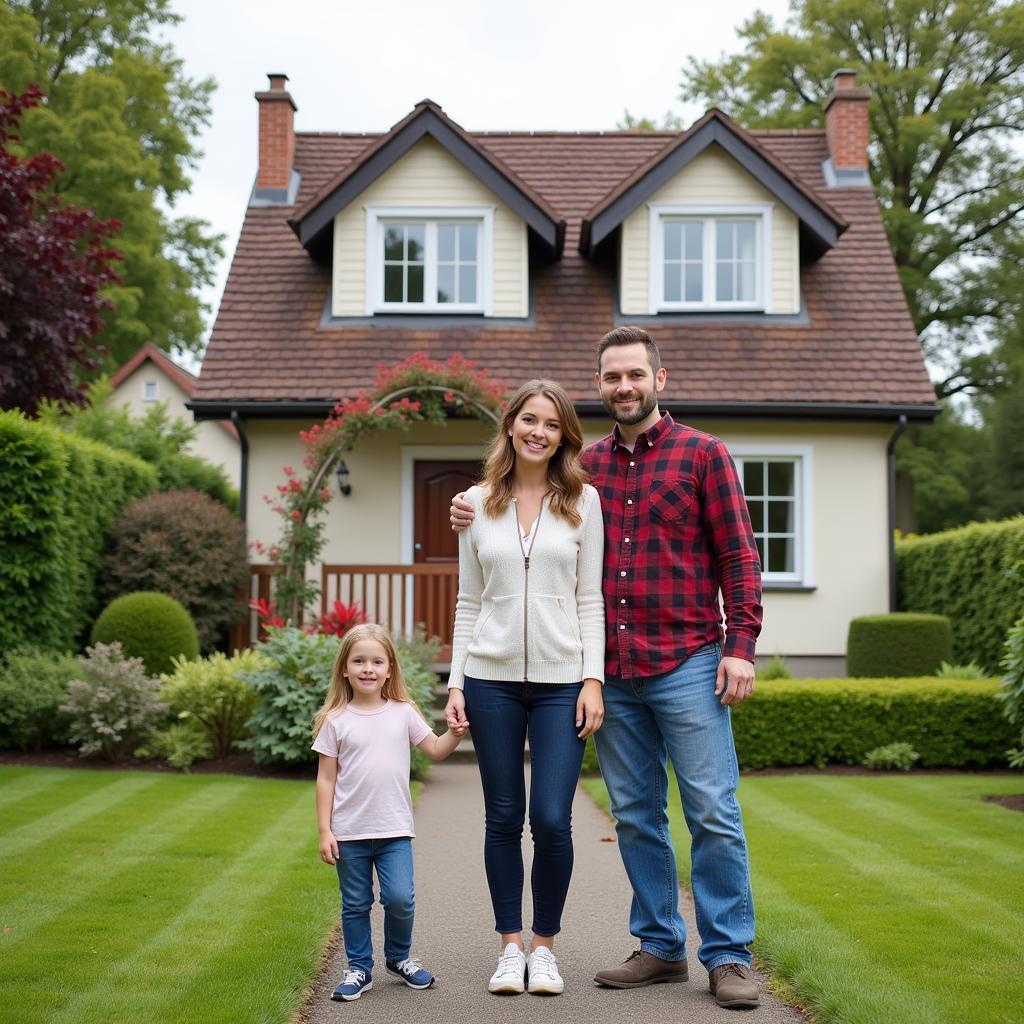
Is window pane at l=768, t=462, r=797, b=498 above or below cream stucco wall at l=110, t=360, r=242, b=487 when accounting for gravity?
below

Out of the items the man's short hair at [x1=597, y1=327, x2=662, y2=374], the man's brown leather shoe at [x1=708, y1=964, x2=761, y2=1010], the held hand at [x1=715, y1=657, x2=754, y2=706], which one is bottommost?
the man's brown leather shoe at [x1=708, y1=964, x2=761, y2=1010]

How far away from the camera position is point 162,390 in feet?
95.2

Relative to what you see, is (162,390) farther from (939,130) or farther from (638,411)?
(638,411)

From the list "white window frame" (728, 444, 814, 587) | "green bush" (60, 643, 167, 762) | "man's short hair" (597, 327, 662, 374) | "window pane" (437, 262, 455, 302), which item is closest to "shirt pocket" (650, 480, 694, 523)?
Result: "man's short hair" (597, 327, 662, 374)

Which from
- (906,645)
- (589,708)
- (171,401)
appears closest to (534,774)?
(589,708)

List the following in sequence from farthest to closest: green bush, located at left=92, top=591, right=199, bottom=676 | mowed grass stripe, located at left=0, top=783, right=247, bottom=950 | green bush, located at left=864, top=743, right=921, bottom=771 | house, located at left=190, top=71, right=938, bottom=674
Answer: house, located at left=190, top=71, right=938, bottom=674, green bush, located at left=92, top=591, right=199, bottom=676, green bush, located at left=864, top=743, right=921, bottom=771, mowed grass stripe, located at left=0, top=783, right=247, bottom=950

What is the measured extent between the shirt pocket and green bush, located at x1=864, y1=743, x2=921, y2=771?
20.4 feet

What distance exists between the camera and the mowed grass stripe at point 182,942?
12.3 ft

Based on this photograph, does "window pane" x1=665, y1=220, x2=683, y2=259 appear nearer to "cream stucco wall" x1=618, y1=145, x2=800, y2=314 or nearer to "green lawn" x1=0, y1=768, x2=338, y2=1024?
"cream stucco wall" x1=618, y1=145, x2=800, y2=314

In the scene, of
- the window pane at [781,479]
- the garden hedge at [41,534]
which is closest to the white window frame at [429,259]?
the window pane at [781,479]

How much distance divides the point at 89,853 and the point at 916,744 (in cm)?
656

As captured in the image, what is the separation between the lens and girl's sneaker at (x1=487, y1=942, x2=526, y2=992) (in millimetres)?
4008

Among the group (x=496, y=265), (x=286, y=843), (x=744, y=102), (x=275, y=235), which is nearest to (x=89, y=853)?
(x=286, y=843)

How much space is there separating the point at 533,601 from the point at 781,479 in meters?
9.72
